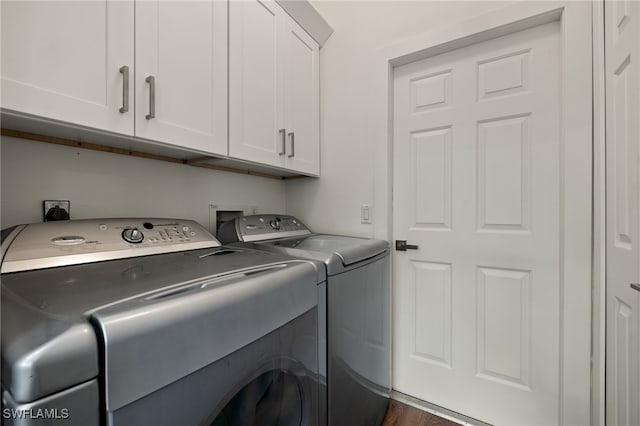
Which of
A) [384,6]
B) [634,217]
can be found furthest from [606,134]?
[384,6]

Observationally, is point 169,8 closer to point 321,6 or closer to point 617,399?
point 321,6

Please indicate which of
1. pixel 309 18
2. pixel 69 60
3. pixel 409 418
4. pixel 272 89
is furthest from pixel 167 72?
pixel 409 418

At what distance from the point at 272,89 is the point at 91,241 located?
106 centimetres

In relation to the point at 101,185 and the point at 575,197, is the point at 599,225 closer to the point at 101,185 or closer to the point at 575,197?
the point at 575,197

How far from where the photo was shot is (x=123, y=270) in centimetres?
72

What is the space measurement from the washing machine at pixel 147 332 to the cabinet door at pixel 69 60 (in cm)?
35

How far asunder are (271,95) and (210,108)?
41cm

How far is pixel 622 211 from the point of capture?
3.14 ft

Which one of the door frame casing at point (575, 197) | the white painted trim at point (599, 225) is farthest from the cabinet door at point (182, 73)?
the white painted trim at point (599, 225)

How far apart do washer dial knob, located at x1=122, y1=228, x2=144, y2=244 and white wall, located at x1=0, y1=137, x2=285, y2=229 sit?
229 millimetres

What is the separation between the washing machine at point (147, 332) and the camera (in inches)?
14.6

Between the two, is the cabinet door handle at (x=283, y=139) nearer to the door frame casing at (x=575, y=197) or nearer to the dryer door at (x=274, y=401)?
the dryer door at (x=274, y=401)

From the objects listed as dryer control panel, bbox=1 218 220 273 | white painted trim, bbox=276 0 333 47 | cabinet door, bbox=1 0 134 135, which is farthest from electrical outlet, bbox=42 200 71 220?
white painted trim, bbox=276 0 333 47

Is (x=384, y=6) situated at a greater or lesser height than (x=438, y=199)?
greater
